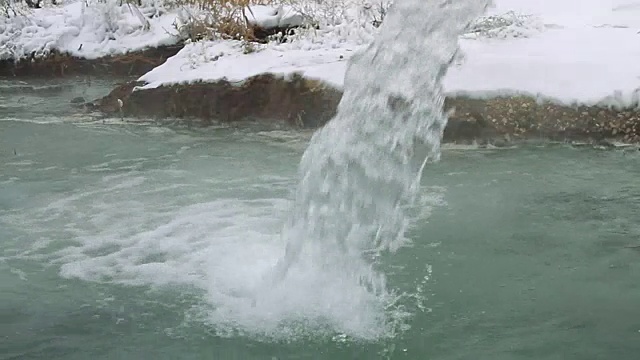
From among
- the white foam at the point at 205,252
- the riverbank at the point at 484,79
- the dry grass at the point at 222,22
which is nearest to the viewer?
the white foam at the point at 205,252

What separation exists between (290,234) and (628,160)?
2.96m

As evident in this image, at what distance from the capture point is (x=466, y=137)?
22.9 ft

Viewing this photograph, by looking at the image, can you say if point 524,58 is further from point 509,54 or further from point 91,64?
point 91,64

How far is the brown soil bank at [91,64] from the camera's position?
11570mm

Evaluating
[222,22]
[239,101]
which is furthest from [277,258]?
[222,22]

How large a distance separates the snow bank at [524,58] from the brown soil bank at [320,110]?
0.11m

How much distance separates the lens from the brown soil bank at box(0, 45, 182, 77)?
11.6 meters

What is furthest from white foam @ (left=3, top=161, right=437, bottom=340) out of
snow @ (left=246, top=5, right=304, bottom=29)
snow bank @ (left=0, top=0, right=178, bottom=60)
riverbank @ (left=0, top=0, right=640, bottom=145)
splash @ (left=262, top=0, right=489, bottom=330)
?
snow bank @ (left=0, top=0, right=178, bottom=60)

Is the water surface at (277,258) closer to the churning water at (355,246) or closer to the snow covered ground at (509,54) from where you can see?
the churning water at (355,246)

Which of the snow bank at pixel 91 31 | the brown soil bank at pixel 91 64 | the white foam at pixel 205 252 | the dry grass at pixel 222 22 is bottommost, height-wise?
the white foam at pixel 205 252

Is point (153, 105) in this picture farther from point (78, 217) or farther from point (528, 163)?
point (528, 163)

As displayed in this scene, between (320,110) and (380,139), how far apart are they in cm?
315

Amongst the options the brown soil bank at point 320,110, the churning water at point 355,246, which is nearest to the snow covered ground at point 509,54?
the brown soil bank at point 320,110

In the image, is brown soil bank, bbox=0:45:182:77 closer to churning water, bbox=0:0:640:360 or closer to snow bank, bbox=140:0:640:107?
snow bank, bbox=140:0:640:107
